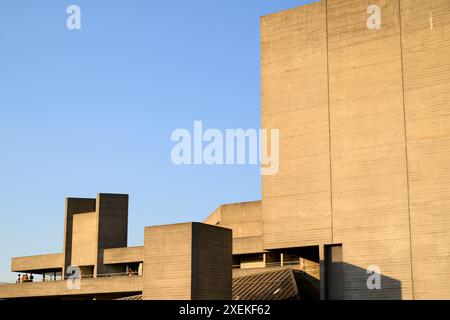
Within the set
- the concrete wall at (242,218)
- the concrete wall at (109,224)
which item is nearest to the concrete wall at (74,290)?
the concrete wall at (109,224)

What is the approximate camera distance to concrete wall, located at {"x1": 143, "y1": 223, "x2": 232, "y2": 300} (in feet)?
115

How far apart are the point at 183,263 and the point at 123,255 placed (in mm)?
34042

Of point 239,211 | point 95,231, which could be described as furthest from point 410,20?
point 95,231

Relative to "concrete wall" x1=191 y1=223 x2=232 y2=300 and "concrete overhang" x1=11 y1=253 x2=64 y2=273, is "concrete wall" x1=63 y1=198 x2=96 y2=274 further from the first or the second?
"concrete wall" x1=191 y1=223 x2=232 y2=300

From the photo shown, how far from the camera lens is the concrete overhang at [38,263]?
74.4 metres

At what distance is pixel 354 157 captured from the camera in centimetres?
3725

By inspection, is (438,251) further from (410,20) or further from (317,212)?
(410,20)

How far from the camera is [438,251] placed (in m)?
34.6

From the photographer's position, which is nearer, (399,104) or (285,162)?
(399,104)

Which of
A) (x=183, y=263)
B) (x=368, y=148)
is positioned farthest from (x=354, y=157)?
(x=183, y=263)

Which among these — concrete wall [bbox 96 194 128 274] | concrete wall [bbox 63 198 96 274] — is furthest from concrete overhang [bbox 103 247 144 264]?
concrete wall [bbox 63 198 96 274]

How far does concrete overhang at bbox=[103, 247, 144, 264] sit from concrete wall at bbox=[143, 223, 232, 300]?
101ft
